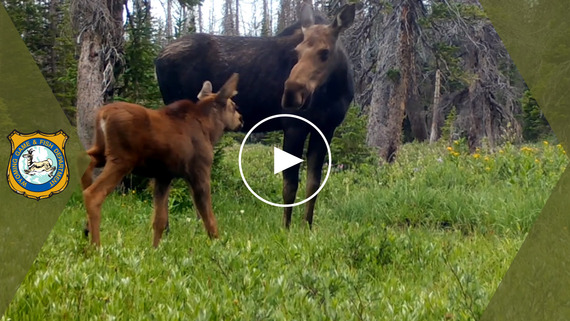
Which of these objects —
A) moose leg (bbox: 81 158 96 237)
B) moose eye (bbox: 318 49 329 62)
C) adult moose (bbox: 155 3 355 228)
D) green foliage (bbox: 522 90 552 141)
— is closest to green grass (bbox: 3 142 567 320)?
moose leg (bbox: 81 158 96 237)

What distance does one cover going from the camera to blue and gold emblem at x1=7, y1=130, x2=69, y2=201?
5.34 metres

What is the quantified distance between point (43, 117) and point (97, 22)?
1.22 m

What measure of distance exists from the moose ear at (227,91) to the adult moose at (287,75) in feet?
0.59

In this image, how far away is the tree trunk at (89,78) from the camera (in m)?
6.07

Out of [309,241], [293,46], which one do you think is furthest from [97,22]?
[309,241]

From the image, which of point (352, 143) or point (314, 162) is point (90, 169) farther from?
point (352, 143)

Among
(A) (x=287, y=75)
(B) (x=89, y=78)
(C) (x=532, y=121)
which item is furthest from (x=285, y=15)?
(C) (x=532, y=121)

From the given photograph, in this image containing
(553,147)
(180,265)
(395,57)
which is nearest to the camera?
(180,265)

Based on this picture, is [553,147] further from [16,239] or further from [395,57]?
[16,239]

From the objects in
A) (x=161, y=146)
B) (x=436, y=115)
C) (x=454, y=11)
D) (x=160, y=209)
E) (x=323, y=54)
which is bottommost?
(x=160, y=209)

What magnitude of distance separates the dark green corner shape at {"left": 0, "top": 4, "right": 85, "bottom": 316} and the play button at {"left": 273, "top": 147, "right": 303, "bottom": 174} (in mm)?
1961

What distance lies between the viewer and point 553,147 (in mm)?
7746

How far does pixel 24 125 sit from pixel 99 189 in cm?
130

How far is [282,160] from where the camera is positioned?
621cm
